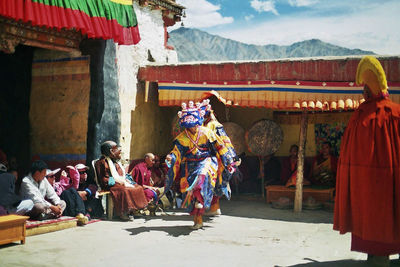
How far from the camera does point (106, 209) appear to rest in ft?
24.8

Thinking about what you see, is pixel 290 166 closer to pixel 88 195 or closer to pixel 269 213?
pixel 269 213

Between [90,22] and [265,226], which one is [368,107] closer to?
[265,226]

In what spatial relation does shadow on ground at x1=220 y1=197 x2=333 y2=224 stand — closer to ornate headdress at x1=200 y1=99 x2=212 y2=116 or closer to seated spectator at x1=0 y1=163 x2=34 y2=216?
ornate headdress at x1=200 y1=99 x2=212 y2=116

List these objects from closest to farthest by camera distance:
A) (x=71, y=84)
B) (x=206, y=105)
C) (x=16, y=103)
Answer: (x=206, y=105) < (x=71, y=84) < (x=16, y=103)

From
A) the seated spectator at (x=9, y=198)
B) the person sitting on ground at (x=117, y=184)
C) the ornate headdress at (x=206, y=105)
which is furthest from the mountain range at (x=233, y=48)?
the seated spectator at (x=9, y=198)

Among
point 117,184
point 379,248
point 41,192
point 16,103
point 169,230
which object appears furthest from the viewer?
point 16,103

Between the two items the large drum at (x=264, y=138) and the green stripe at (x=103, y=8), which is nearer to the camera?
the green stripe at (x=103, y=8)

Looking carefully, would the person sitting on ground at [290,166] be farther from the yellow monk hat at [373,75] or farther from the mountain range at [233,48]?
the mountain range at [233,48]

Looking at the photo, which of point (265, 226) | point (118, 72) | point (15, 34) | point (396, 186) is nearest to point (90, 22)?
point (15, 34)

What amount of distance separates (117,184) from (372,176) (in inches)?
166

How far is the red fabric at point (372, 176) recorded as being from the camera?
4.33 m

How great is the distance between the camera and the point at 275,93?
8.04 meters

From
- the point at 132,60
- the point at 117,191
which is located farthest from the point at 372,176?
the point at 132,60

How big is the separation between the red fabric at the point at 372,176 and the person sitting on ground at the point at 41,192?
12.7ft
